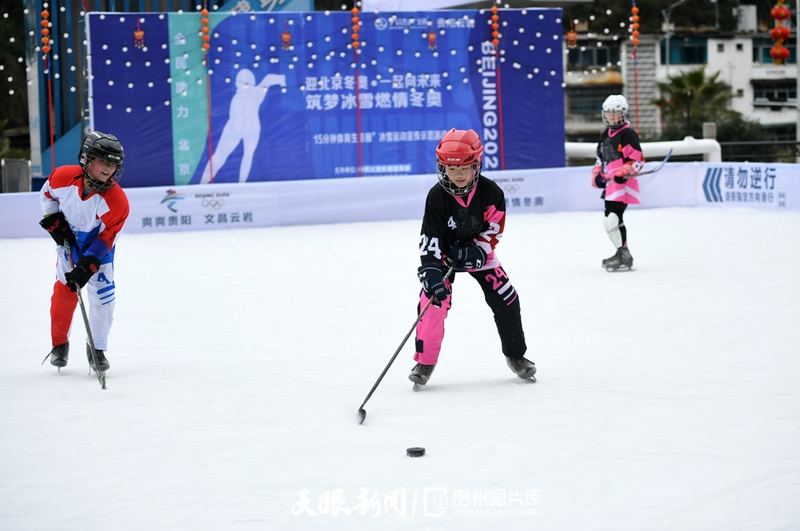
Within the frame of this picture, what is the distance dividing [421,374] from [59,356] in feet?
7.42

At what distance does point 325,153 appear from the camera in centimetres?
1855

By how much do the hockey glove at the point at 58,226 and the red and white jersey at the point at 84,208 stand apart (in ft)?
0.11

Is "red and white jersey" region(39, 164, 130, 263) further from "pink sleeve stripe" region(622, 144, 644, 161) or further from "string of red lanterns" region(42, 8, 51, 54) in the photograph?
"string of red lanterns" region(42, 8, 51, 54)

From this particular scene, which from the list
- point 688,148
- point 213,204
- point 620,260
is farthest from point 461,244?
point 688,148

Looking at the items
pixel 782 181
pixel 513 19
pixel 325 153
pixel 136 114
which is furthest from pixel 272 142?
pixel 782 181

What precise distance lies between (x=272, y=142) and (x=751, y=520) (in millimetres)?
15164

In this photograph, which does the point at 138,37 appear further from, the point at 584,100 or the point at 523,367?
the point at 584,100

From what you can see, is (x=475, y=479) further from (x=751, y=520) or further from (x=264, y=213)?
(x=264, y=213)

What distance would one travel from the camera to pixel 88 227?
6613 mm

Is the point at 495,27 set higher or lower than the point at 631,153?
higher

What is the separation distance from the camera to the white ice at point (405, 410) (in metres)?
4.12

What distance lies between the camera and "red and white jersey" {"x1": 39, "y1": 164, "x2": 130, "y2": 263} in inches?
258

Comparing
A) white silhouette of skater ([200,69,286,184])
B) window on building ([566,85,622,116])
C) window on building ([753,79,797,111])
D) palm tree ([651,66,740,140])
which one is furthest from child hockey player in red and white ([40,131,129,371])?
window on building ([753,79,797,111])

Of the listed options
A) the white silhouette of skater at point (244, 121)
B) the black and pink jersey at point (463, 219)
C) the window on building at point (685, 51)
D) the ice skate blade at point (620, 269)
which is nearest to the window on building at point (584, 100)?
the window on building at point (685, 51)
